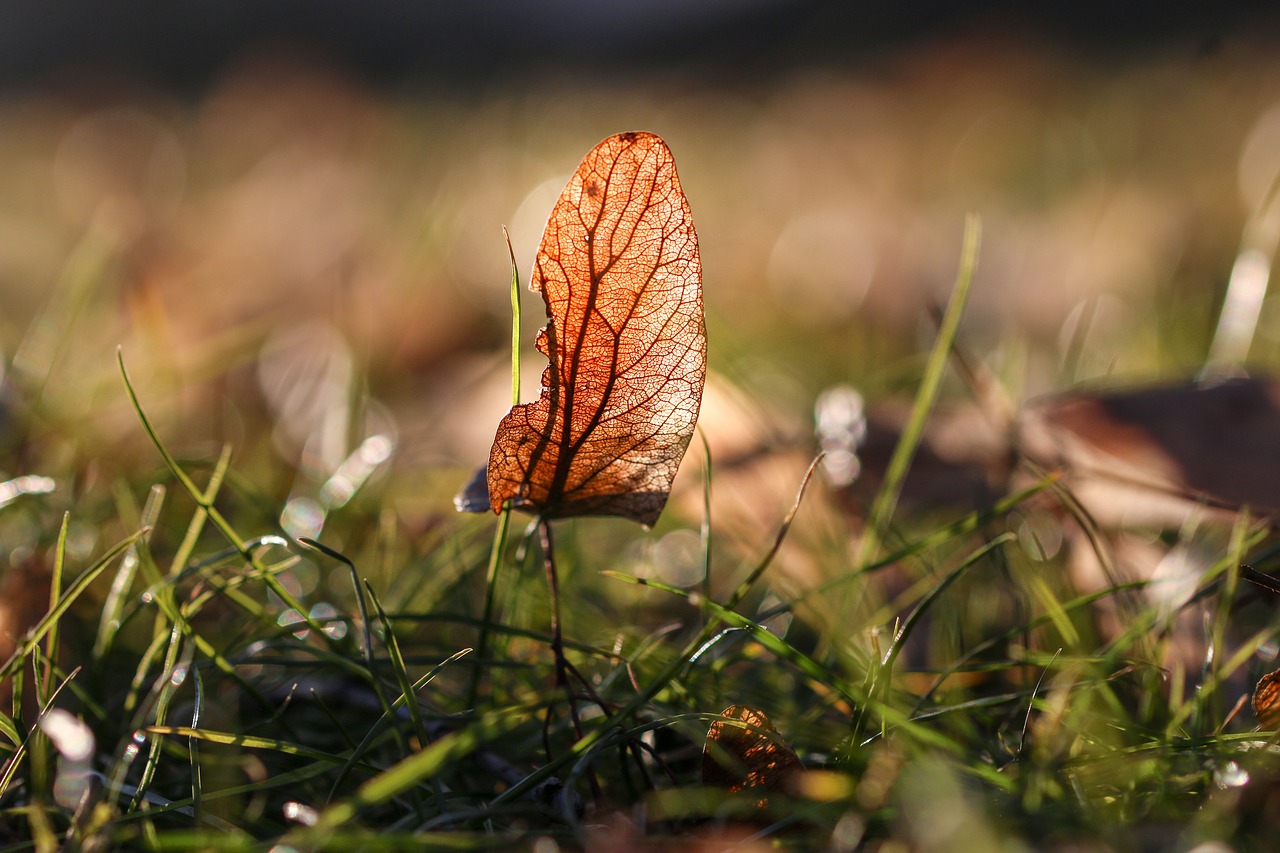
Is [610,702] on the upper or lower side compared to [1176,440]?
lower

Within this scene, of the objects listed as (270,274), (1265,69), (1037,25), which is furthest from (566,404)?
(1037,25)

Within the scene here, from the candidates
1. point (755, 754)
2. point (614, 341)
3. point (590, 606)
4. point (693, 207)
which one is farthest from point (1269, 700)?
point (693, 207)

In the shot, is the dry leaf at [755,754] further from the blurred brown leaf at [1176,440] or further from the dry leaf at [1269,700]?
the blurred brown leaf at [1176,440]

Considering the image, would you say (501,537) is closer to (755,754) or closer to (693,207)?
(755,754)

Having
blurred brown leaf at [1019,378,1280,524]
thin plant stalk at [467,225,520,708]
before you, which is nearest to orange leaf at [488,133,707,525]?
thin plant stalk at [467,225,520,708]

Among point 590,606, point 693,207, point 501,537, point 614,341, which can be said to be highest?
point 693,207

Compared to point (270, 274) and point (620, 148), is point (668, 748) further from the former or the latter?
point (270, 274)

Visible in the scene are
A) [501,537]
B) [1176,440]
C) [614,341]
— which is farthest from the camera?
[1176,440]
